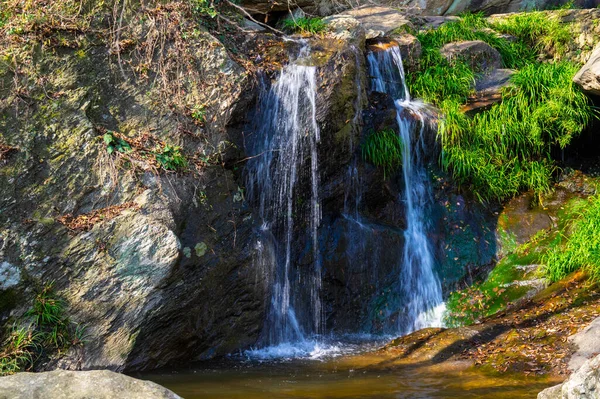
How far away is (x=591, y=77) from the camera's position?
8625 mm

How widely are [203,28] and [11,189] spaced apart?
3161 millimetres

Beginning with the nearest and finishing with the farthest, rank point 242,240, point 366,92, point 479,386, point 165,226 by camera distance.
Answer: point 479,386, point 165,226, point 242,240, point 366,92

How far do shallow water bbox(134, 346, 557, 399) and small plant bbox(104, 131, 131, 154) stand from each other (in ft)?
7.69

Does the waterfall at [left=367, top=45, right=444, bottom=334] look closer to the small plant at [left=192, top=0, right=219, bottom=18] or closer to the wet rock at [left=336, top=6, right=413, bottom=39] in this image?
the wet rock at [left=336, top=6, right=413, bottom=39]

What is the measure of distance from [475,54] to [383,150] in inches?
123

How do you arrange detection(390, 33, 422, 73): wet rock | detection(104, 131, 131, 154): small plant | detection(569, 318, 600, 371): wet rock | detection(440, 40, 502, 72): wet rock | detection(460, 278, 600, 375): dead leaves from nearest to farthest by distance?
1. detection(569, 318, 600, 371): wet rock
2. detection(460, 278, 600, 375): dead leaves
3. detection(104, 131, 131, 154): small plant
4. detection(390, 33, 422, 73): wet rock
5. detection(440, 40, 502, 72): wet rock

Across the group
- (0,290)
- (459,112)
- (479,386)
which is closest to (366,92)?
(459,112)

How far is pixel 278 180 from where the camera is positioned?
7.75 meters

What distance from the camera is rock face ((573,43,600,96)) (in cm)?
857

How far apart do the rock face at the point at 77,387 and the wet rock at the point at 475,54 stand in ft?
27.5

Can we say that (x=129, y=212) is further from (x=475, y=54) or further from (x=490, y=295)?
(x=475, y=54)

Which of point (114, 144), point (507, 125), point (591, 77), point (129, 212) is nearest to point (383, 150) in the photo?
point (507, 125)

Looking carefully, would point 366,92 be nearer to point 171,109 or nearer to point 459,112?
point 459,112

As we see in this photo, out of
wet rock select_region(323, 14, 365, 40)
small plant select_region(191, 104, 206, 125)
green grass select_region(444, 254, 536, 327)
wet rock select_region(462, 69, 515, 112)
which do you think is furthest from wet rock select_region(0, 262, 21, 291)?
wet rock select_region(462, 69, 515, 112)
